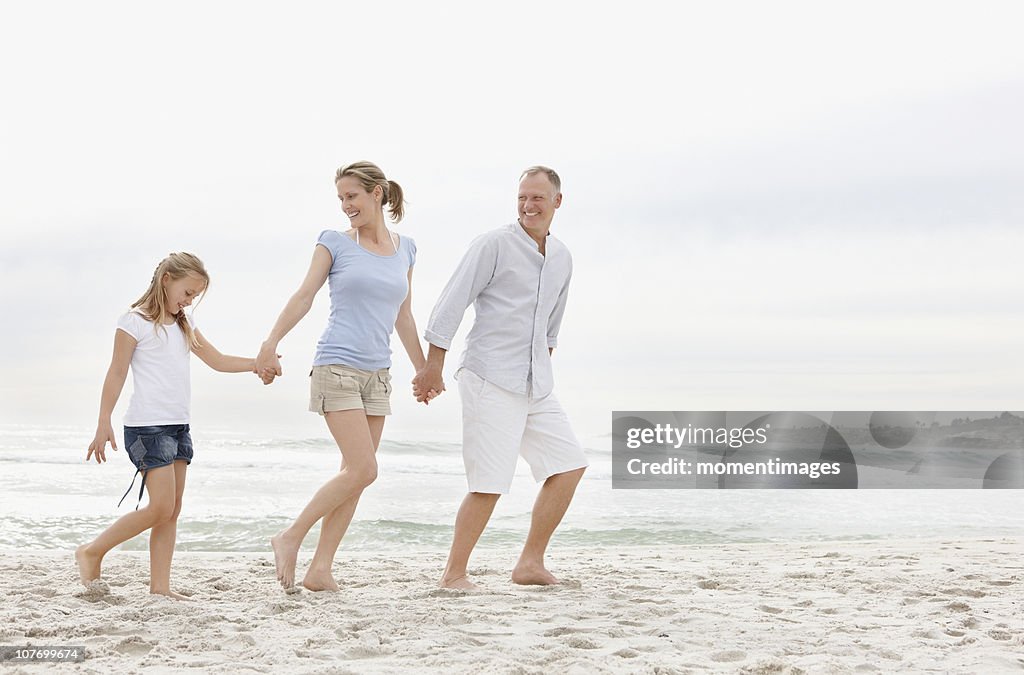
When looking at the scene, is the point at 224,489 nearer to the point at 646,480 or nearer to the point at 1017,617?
the point at 646,480

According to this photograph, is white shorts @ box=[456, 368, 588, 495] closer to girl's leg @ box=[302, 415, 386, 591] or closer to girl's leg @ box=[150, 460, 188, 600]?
girl's leg @ box=[302, 415, 386, 591]

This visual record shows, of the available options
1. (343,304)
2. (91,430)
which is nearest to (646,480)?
(343,304)

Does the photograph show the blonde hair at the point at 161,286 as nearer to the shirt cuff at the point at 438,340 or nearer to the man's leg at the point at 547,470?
the shirt cuff at the point at 438,340

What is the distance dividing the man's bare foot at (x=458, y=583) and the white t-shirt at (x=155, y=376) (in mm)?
1369

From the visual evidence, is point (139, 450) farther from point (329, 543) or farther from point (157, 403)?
point (329, 543)

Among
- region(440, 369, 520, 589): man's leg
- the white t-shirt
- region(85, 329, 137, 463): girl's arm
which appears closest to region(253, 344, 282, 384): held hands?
the white t-shirt

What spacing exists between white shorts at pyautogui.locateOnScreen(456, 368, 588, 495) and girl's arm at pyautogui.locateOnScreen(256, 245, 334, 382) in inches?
31.7

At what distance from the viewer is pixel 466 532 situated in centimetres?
430

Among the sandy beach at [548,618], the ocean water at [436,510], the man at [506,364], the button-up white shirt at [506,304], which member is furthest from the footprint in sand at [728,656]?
the ocean water at [436,510]

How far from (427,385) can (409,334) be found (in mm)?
305

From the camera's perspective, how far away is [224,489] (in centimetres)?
1162

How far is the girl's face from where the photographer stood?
3.97m

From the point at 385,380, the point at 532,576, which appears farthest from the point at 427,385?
the point at 532,576

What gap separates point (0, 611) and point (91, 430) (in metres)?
20.3
